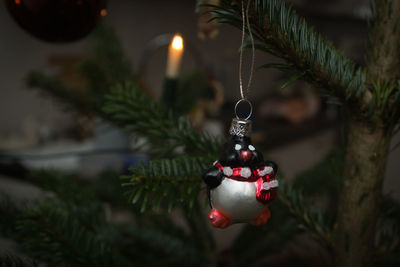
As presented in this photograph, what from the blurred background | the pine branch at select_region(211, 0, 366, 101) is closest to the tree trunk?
the pine branch at select_region(211, 0, 366, 101)

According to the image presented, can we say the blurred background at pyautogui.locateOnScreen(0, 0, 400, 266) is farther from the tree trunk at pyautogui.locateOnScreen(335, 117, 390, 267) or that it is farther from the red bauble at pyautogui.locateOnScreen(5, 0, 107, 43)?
the tree trunk at pyautogui.locateOnScreen(335, 117, 390, 267)

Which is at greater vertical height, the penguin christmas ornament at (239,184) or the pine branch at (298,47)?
the pine branch at (298,47)

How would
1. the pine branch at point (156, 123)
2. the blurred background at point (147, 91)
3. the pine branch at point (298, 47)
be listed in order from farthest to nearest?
1. the blurred background at point (147, 91)
2. the pine branch at point (156, 123)
3. the pine branch at point (298, 47)

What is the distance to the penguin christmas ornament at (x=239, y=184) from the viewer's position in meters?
0.22

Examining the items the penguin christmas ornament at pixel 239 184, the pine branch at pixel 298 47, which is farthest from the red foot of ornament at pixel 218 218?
the pine branch at pixel 298 47

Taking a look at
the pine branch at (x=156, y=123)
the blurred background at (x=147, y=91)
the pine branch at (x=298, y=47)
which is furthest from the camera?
the blurred background at (x=147, y=91)

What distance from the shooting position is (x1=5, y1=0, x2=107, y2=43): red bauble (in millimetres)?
291

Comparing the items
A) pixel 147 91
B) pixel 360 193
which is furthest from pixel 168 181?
pixel 147 91

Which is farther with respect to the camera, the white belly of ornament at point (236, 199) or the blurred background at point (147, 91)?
the blurred background at point (147, 91)

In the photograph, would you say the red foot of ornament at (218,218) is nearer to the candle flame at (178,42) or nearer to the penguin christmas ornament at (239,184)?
the penguin christmas ornament at (239,184)

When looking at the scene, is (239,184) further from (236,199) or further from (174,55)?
(174,55)

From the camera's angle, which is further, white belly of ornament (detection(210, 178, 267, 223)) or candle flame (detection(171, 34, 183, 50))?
candle flame (detection(171, 34, 183, 50))

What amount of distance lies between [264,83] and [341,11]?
500 mm

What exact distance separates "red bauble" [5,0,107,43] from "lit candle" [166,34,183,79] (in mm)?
81
